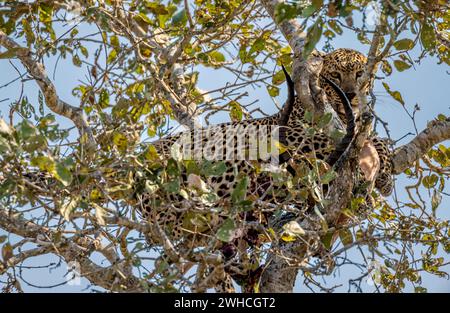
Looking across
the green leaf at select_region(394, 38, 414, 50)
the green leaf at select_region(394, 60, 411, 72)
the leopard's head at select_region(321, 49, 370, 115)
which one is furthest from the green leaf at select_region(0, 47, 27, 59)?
the leopard's head at select_region(321, 49, 370, 115)

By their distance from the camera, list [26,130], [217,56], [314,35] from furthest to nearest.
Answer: [217,56]
[314,35]
[26,130]

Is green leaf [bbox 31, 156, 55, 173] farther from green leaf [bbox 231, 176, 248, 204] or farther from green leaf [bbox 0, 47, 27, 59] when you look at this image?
green leaf [bbox 0, 47, 27, 59]

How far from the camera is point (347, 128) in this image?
584 cm

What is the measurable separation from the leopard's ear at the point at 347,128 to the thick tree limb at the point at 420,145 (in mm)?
1023

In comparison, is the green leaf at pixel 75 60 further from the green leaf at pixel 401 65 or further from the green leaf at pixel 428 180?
the green leaf at pixel 428 180

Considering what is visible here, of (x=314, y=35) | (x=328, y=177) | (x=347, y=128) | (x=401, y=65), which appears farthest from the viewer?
(x=401, y=65)

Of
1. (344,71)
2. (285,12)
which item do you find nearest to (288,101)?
(285,12)

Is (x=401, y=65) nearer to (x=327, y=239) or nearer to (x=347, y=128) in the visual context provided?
(x=347, y=128)

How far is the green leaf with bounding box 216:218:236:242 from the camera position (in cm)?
461

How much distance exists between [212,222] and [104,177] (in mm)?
801

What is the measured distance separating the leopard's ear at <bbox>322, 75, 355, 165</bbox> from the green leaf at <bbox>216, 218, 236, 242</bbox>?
1.45 metres

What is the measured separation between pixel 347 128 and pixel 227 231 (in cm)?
160

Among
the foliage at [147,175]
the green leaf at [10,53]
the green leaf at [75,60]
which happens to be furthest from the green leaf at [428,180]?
the green leaf at [10,53]
